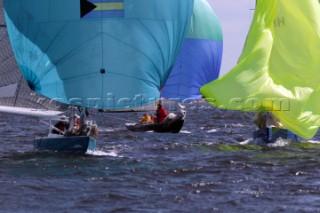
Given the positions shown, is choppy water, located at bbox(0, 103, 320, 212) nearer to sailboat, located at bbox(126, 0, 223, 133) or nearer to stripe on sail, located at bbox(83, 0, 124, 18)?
stripe on sail, located at bbox(83, 0, 124, 18)

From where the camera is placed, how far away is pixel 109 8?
2059 cm

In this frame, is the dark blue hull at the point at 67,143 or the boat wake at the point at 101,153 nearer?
the dark blue hull at the point at 67,143

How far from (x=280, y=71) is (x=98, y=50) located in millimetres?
7636

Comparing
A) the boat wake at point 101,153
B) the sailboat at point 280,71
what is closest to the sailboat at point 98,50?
the boat wake at point 101,153

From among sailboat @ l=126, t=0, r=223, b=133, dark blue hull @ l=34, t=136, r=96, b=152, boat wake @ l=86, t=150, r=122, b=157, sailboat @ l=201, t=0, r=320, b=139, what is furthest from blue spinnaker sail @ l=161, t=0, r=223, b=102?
dark blue hull @ l=34, t=136, r=96, b=152

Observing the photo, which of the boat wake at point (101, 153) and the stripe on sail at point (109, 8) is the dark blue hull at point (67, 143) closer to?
the boat wake at point (101, 153)

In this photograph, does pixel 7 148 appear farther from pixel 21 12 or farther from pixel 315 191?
pixel 315 191

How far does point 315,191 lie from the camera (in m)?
16.4

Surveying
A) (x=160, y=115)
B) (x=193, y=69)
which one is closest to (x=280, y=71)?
(x=193, y=69)

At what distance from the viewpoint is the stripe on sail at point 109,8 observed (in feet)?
67.5

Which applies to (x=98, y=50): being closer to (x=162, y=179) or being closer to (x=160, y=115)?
(x=162, y=179)

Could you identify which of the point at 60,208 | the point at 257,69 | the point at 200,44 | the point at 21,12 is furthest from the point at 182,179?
the point at 200,44

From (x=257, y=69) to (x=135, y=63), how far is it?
6.10 meters

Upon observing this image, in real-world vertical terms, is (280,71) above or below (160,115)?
above
